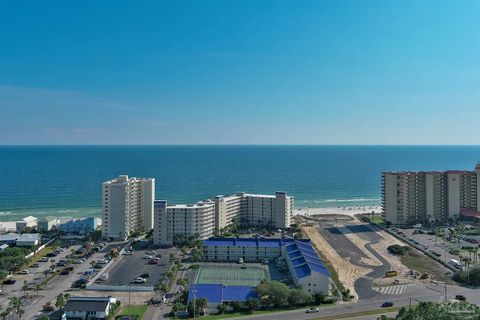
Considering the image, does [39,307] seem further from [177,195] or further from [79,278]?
[177,195]

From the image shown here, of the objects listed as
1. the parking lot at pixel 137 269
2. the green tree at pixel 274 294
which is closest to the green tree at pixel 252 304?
the green tree at pixel 274 294

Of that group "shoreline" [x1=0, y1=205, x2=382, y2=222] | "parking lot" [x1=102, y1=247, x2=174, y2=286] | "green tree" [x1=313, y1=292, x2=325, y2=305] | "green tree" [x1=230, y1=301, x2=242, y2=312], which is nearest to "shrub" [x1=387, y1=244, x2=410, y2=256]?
"green tree" [x1=313, y1=292, x2=325, y2=305]

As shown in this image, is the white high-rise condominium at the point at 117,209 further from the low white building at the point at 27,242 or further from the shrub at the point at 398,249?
the shrub at the point at 398,249

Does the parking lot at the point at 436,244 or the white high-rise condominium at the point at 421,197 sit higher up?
the white high-rise condominium at the point at 421,197

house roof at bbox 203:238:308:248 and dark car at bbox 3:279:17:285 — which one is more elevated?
house roof at bbox 203:238:308:248

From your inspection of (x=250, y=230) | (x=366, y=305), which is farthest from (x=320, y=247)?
(x=366, y=305)

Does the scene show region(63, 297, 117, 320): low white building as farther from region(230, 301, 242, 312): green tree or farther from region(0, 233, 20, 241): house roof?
region(0, 233, 20, 241): house roof

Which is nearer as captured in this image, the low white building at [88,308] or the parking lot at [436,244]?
the low white building at [88,308]
